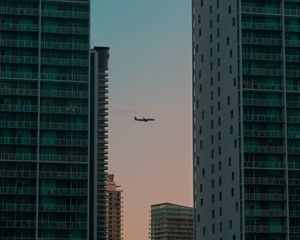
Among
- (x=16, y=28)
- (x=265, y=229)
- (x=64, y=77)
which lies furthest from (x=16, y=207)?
(x=265, y=229)

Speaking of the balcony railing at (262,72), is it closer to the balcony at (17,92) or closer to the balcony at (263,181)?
the balcony at (263,181)

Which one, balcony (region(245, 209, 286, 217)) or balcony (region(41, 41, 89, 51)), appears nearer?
balcony (region(41, 41, 89, 51))

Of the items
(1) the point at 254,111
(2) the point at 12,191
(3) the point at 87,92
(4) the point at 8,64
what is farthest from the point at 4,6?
(1) the point at 254,111

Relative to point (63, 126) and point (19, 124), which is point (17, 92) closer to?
point (19, 124)

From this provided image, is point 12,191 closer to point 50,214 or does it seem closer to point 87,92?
point 50,214

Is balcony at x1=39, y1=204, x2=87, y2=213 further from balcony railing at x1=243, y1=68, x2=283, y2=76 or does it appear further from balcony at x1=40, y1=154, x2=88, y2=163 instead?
balcony railing at x1=243, y1=68, x2=283, y2=76

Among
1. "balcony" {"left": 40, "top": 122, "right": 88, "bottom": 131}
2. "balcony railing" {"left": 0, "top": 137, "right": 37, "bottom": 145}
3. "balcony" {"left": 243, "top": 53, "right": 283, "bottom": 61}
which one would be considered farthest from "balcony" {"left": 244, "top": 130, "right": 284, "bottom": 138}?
"balcony railing" {"left": 0, "top": 137, "right": 37, "bottom": 145}

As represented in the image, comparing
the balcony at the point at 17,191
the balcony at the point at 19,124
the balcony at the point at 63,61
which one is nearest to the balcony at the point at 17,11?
the balcony at the point at 63,61
